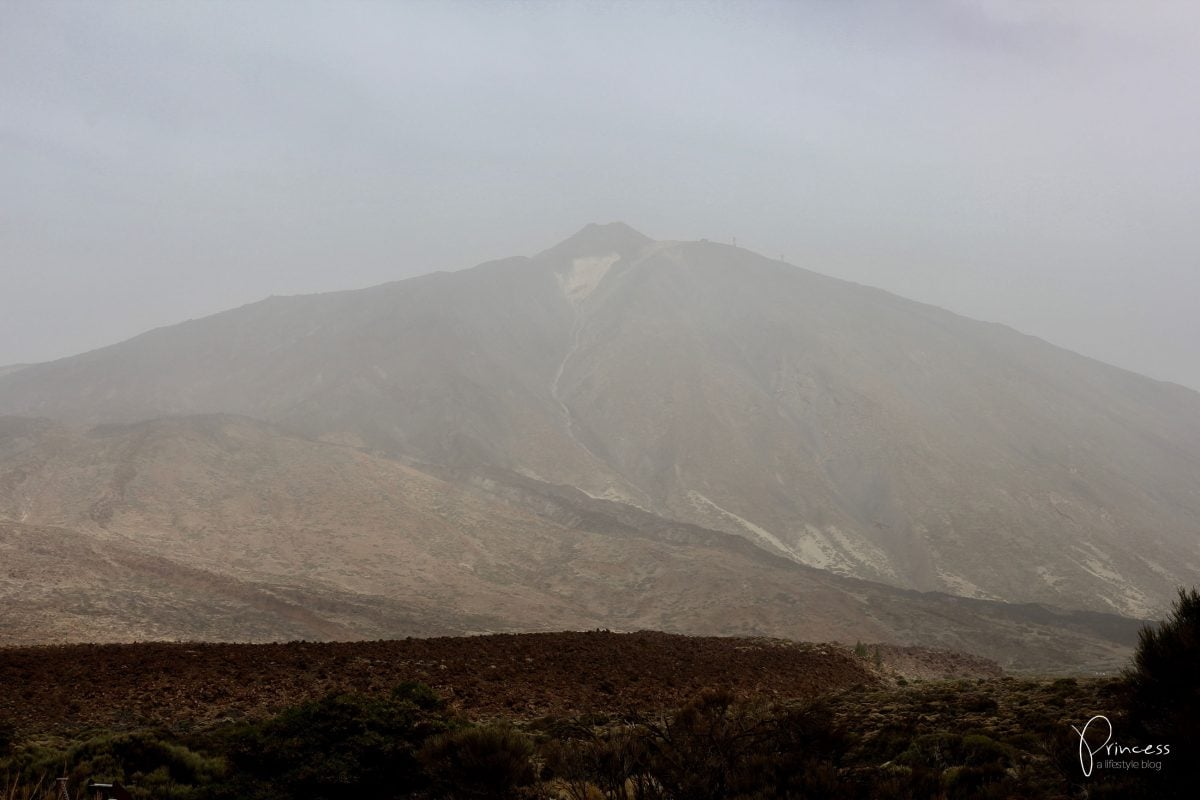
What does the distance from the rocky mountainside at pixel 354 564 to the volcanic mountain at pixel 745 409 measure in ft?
8.52

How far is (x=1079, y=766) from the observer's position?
661cm

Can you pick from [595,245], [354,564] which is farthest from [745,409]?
[595,245]

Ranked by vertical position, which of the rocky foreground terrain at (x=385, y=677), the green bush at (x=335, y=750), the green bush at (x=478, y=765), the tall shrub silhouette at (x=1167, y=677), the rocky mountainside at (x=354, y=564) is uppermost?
the tall shrub silhouette at (x=1167, y=677)

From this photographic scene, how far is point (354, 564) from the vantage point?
182ft

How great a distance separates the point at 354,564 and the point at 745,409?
68950mm

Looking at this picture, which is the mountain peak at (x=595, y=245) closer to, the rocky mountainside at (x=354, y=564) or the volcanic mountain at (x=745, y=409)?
the volcanic mountain at (x=745, y=409)

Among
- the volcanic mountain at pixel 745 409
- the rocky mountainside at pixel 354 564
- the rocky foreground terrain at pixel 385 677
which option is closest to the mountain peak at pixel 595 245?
the volcanic mountain at pixel 745 409

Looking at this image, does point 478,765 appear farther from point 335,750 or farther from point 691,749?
point 691,749

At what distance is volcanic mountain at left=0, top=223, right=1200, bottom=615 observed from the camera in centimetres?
8256

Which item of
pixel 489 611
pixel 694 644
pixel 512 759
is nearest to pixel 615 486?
pixel 489 611

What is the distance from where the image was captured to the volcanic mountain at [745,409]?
82562 millimetres

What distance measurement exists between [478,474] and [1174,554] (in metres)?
76.0

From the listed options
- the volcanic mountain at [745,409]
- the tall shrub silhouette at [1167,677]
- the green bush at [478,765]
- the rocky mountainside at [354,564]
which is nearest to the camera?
the tall shrub silhouette at [1167,677]

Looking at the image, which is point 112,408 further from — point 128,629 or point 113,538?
point 128,629
